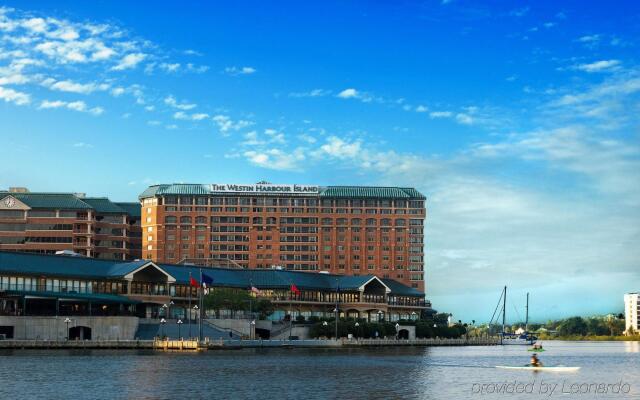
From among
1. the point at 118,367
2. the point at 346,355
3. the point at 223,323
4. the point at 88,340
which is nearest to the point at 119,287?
the point at 223,323

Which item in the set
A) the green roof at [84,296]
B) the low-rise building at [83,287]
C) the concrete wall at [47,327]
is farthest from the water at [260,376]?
the low-rise building at [83,287]

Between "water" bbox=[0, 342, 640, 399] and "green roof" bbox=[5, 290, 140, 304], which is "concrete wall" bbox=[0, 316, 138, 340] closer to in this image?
"green roof" bbox=[5, 290, 140, 304]

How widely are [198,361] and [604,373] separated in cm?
5325

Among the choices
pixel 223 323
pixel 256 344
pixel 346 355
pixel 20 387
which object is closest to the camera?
pixel 20 387

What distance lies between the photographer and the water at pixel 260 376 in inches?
3250

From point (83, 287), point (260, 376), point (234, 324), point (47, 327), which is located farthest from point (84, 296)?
point (260, 376)

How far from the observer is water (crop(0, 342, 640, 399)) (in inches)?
3250

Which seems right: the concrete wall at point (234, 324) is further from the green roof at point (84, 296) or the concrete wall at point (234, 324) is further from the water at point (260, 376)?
the water at point (260, 376)

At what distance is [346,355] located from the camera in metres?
148

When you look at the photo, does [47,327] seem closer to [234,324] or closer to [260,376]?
[234,324]

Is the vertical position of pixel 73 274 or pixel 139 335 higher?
pixel 73 274

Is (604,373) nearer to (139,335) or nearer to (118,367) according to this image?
(118,367)

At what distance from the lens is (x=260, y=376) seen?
100562 mm

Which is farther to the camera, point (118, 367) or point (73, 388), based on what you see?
point (118, 367)
